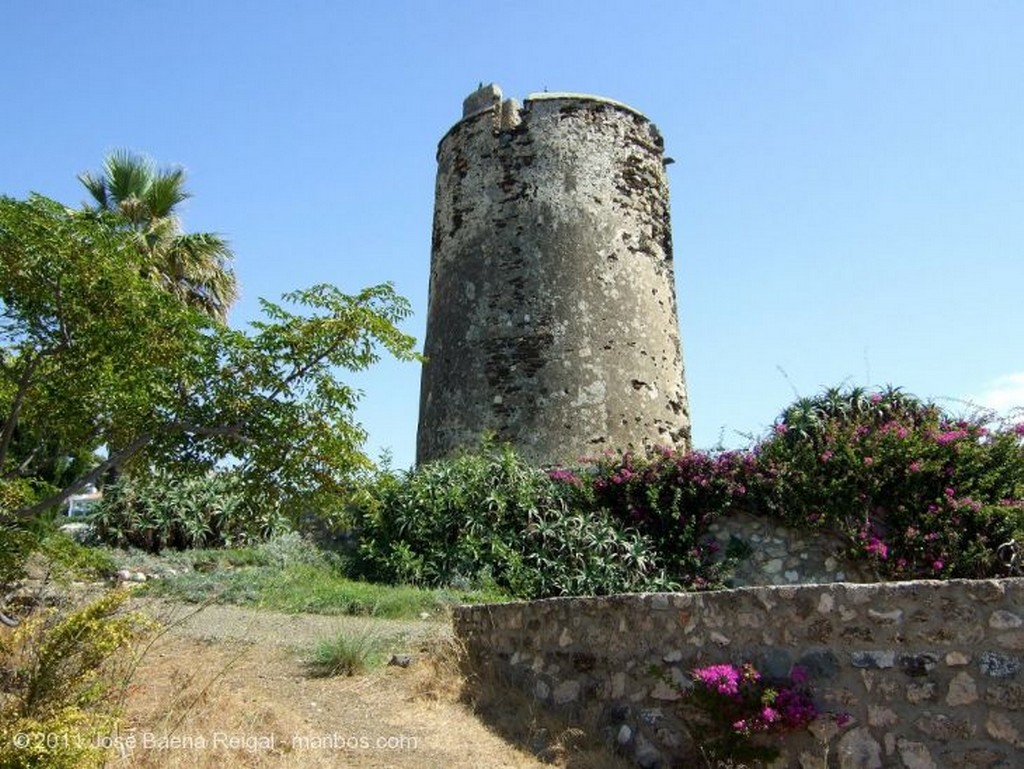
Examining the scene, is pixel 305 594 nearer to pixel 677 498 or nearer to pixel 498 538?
pixel 498 538

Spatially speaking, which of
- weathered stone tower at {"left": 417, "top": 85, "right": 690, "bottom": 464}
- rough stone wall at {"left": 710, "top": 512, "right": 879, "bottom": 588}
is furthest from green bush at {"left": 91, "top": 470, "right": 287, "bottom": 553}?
rough stone wall at {"left": 710, "top": 512, "right": 879, "bottom": 588}

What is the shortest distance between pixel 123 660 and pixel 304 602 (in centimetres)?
326

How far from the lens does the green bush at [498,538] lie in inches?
398

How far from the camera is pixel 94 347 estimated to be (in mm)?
5945

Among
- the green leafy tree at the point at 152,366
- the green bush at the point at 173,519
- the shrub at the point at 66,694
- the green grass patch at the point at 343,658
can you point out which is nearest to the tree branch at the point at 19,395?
the green leafy tree at the point at 152,366

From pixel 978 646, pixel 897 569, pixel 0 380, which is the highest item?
pixel 0 380

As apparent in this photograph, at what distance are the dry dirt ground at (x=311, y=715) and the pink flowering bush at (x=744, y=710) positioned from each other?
67cm

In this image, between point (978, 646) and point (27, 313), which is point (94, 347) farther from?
point (978, 646)

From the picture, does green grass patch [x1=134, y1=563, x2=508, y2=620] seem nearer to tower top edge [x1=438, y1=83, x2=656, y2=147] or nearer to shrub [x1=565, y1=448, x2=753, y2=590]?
shrub [x1=565, y1=448, x2=753, y2=590]

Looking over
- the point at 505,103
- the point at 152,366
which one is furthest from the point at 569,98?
the point at 152,366

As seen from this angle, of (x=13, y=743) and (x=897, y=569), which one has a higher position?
(x=897, y=569)

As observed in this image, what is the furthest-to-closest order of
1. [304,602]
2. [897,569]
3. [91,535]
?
[91,535]
[897,569]
[304,602]

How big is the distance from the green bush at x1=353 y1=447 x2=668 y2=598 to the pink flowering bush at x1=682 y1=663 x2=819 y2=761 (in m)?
4.94

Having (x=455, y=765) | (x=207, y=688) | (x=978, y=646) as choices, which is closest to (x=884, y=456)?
(x=978, y=646)
